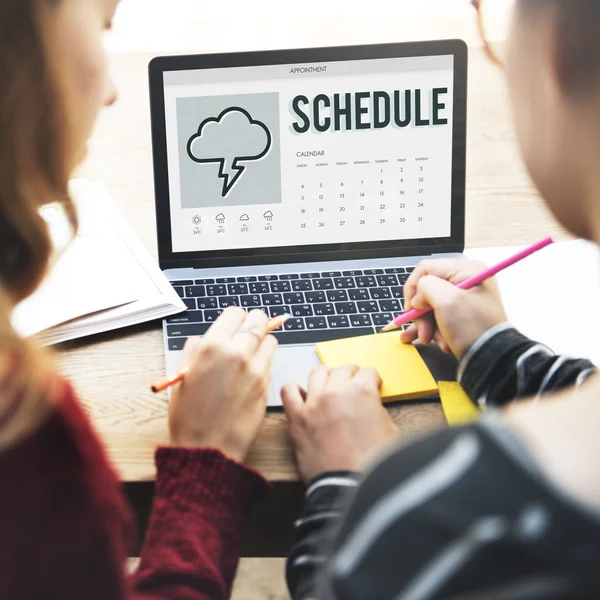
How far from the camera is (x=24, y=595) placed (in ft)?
1.47

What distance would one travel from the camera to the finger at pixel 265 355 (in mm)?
761

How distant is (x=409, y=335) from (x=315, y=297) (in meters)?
0.13

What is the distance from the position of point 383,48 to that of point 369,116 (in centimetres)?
8

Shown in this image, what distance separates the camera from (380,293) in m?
0.93

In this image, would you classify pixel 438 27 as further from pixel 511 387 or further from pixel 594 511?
pixel 594 511

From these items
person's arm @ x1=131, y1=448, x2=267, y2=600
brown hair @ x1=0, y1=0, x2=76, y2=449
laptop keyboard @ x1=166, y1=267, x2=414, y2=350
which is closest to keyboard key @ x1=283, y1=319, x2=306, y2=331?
laptop keyboard @ x1=166, y1=267, x2=414, y2=350

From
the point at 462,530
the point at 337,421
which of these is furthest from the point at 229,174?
the point at 462,530

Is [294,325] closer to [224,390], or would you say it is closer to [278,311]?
[278,311]

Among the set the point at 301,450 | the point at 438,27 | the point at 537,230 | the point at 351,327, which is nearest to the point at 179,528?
the point at 301,450

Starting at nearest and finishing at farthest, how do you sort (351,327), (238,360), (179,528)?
(179,528), (238,360), (351,327)

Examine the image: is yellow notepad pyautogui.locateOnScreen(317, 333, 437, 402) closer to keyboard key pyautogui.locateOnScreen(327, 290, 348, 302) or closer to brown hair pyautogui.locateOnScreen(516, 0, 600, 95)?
keyboard key pyautogui.locateOnScreen(327, 290, 348, 302)

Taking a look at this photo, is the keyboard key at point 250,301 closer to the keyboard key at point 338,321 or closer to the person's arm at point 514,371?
the keyboard key at point 338,321

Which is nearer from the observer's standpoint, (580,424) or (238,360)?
(580,424)

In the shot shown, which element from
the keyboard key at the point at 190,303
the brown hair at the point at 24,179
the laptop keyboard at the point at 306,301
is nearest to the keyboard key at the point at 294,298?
the laptop keyboard at the point at 306,301
